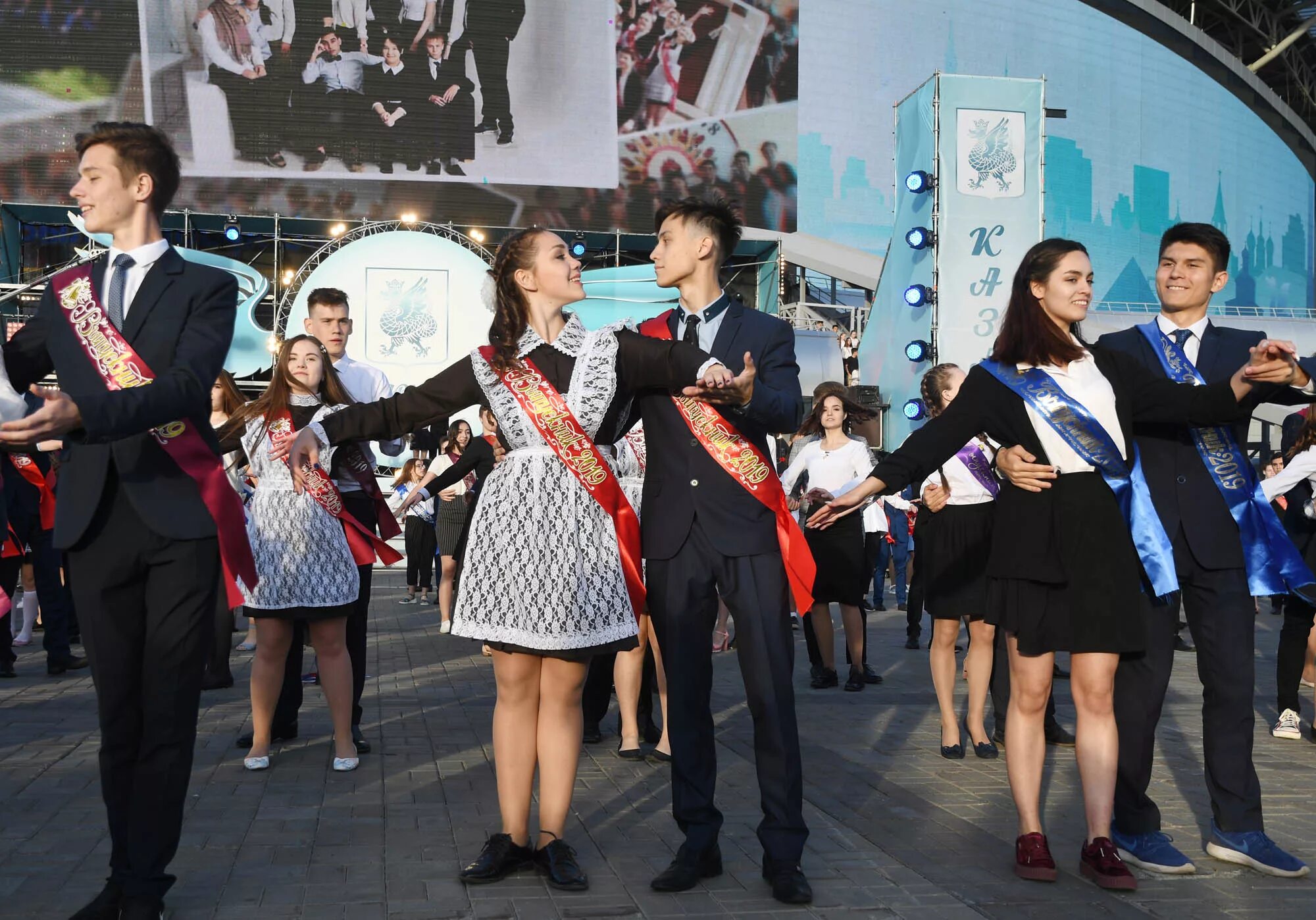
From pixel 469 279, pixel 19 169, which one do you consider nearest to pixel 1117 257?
pixel 469 279

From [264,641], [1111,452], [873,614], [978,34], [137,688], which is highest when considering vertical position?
[978,34]

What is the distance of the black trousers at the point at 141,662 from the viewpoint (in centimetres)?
355

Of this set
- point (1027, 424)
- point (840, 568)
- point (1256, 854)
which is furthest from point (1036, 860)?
point (840, 568)

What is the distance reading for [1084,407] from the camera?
4.26 m

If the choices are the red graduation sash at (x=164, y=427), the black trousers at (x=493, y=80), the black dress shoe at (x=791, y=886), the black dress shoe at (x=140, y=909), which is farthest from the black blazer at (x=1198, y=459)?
the black trousers at (x=493, y=80)

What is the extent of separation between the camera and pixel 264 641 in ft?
19.8

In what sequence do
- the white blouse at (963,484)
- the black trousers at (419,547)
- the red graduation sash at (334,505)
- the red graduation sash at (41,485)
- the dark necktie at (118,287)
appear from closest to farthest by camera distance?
the dark necktie at (118,287), the red graduation sash at (334,505), the white blouse at (963,484), the red graduation sash at (41,485), the black trousers at (419,547)

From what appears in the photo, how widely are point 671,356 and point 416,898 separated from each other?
1.80 metres

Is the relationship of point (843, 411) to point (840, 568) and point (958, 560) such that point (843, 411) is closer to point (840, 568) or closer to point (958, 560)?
point (840, 568)

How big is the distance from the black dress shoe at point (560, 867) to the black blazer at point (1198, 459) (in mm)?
2311

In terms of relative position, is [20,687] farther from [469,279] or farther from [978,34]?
[978,34]

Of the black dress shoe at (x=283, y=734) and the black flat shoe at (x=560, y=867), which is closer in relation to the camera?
the black flat shoe at (x=560, y=867)

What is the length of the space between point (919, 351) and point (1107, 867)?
17651 millimetres

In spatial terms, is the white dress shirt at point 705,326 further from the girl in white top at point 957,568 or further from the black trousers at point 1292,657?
the black trousers at point 1292,657
